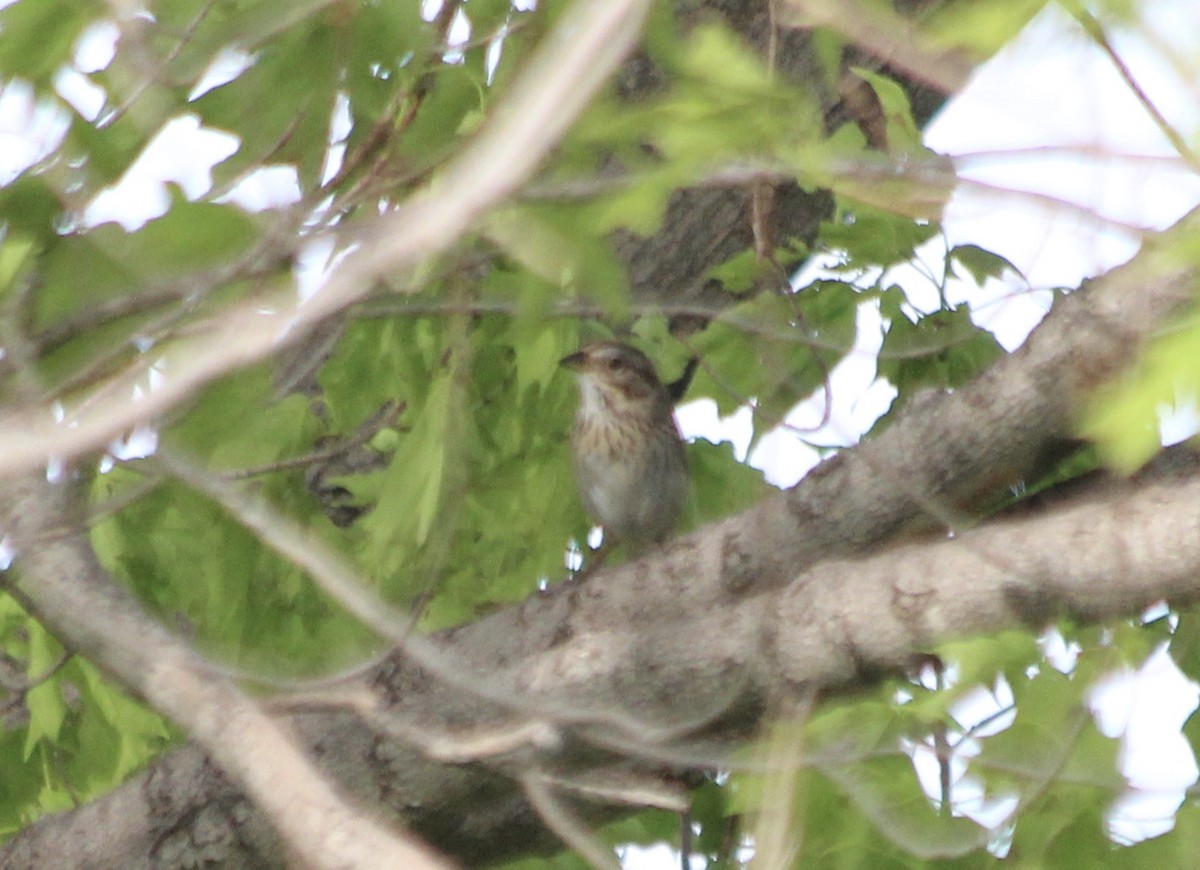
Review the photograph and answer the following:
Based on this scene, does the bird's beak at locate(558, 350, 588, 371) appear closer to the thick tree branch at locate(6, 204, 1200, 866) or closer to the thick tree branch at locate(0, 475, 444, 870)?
the thick tree branch at locate(6, 204, 1200, 866)

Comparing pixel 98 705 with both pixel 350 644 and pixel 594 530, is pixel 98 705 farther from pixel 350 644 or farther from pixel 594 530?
pixel 594 530

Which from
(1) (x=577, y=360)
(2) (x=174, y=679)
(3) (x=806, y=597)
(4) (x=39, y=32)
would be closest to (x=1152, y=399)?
(2) (x=174, y=679)

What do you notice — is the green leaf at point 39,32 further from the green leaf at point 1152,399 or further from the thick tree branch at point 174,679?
the green leaf at point 1152,399

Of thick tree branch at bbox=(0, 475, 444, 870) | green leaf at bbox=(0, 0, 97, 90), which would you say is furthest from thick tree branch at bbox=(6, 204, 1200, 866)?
green leaf at bbox=(0, 0, 97, 90)

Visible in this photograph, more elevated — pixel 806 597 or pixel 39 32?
pixel 39 32

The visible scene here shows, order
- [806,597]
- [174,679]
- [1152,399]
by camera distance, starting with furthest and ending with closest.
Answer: [806,597]
[174,679]
[1152,399]

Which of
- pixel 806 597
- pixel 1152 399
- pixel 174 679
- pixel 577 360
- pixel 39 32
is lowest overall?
pixel 577 360

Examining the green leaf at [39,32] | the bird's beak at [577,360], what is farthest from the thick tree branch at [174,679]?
the bird's beak at [577,360]

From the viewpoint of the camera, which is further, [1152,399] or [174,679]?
[174,679]

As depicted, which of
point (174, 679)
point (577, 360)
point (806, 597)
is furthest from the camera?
point (577, 360)

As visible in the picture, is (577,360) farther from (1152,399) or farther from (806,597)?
(1152,399)

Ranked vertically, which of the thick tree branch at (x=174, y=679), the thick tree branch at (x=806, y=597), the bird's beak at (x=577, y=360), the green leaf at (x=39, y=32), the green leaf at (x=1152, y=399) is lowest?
the bird's beak at (x=577, y=360)

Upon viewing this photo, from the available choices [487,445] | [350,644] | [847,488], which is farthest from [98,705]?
[847,488]

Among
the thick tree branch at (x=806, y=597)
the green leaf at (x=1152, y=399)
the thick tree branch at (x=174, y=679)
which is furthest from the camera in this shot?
the thick tree branch at (x=806, y=597)
